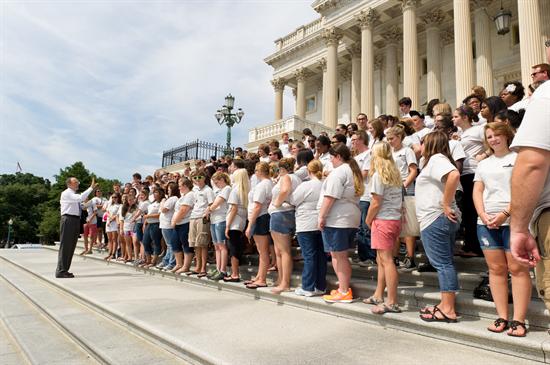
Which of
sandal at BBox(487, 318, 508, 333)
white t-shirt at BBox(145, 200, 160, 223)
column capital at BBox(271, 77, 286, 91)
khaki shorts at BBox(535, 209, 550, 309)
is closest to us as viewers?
khaki shorts at BBox(535, 209, 550, 309)

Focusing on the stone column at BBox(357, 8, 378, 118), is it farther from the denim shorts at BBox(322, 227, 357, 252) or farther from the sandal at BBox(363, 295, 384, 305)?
the sandal at BBox(363, 295, 384, 305)

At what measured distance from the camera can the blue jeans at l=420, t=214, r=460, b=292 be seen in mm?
3674

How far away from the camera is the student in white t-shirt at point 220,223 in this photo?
6.79 metres

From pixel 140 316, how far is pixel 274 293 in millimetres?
1864

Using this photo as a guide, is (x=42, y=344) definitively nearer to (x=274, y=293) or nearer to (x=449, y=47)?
(x=274, y=293)

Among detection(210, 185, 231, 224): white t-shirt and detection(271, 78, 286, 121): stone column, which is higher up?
detection(271, 78, 286, 121): stone column

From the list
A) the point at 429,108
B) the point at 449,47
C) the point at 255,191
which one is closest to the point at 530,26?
the point at 449,47

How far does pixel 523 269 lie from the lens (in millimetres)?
3162

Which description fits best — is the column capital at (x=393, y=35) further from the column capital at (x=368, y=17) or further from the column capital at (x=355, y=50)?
the column capital at (x=368, y=17)

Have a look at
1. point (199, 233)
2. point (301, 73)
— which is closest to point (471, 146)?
point (199, 233)

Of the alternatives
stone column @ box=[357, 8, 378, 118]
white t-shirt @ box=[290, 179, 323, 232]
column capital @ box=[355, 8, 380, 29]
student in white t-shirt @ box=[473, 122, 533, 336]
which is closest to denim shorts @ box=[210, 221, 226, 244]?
white t-shirt @ box=[290, 179, 323, 232]

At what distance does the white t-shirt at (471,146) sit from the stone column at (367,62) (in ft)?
56.6

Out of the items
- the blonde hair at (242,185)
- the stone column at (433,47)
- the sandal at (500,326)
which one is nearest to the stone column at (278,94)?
the stone column at (433,47)

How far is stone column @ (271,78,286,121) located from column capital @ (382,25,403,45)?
1108 centimetres
